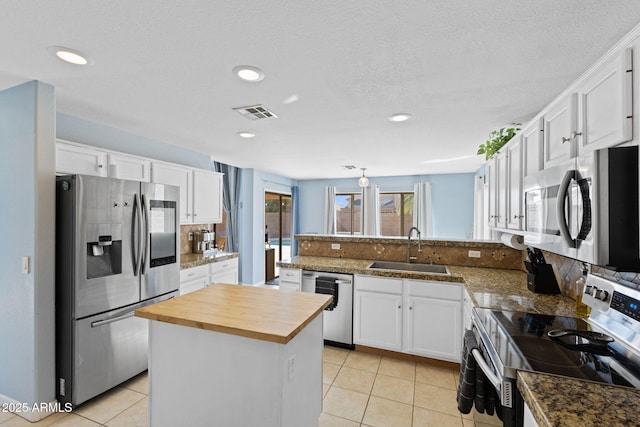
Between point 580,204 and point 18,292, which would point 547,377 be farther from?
point 18,292

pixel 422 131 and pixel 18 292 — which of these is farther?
pixel 422 131

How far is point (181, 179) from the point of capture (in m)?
3.71

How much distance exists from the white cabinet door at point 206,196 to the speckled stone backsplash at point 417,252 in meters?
1.40

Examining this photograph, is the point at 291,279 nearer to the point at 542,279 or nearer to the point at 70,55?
the point at 542,279

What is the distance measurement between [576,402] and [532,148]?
1620 millimetres

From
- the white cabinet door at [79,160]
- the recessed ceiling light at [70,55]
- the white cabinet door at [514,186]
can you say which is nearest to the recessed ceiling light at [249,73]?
the recessed ceiling light at [70,55]

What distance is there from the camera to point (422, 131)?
3.12m

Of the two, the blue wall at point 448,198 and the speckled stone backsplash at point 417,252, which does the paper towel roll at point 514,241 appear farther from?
the blue wall at point 448,198

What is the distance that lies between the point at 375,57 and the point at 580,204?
1.24 meters

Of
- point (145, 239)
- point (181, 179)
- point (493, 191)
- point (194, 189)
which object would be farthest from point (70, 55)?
point (493, 191)

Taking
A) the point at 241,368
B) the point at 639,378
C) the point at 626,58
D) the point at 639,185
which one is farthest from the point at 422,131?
the point at 241,368

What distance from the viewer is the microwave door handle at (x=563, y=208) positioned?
129 centimetres

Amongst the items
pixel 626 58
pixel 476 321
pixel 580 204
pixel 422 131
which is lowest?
pixel 476 321

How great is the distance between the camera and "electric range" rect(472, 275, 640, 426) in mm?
1132
